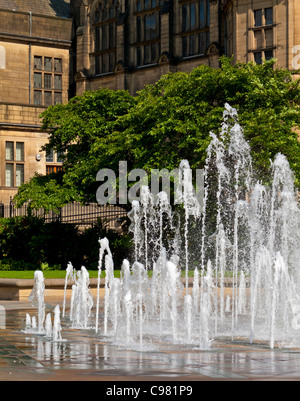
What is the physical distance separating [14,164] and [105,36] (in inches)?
632

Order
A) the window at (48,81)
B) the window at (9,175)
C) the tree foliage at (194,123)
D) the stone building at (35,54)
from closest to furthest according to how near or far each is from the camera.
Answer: the tree foliage at (194,123) → the window at (9,175) → the stone building at (35,54) → the window at (48,81)

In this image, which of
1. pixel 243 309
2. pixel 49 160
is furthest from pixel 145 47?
pixel 243 309

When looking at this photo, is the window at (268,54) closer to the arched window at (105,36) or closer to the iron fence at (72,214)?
the iron fence at (72,214)

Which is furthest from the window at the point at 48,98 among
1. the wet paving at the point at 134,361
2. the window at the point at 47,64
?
the wet paving at the point at 134,361

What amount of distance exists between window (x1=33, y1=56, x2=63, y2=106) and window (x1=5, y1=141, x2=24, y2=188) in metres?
10.0

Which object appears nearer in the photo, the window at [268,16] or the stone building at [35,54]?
the window at [268,16]

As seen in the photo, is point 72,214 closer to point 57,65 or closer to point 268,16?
point 268,16

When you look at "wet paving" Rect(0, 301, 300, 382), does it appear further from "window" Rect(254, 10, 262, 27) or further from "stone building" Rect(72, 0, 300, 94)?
"window" Rect(254, 10, 262, 27)

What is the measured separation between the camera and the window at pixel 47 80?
59125 millimetres

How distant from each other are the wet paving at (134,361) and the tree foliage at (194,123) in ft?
60.7

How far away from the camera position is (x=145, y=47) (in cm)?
5853

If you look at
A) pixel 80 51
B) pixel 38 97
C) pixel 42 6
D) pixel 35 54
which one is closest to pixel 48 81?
pixel 38 97
